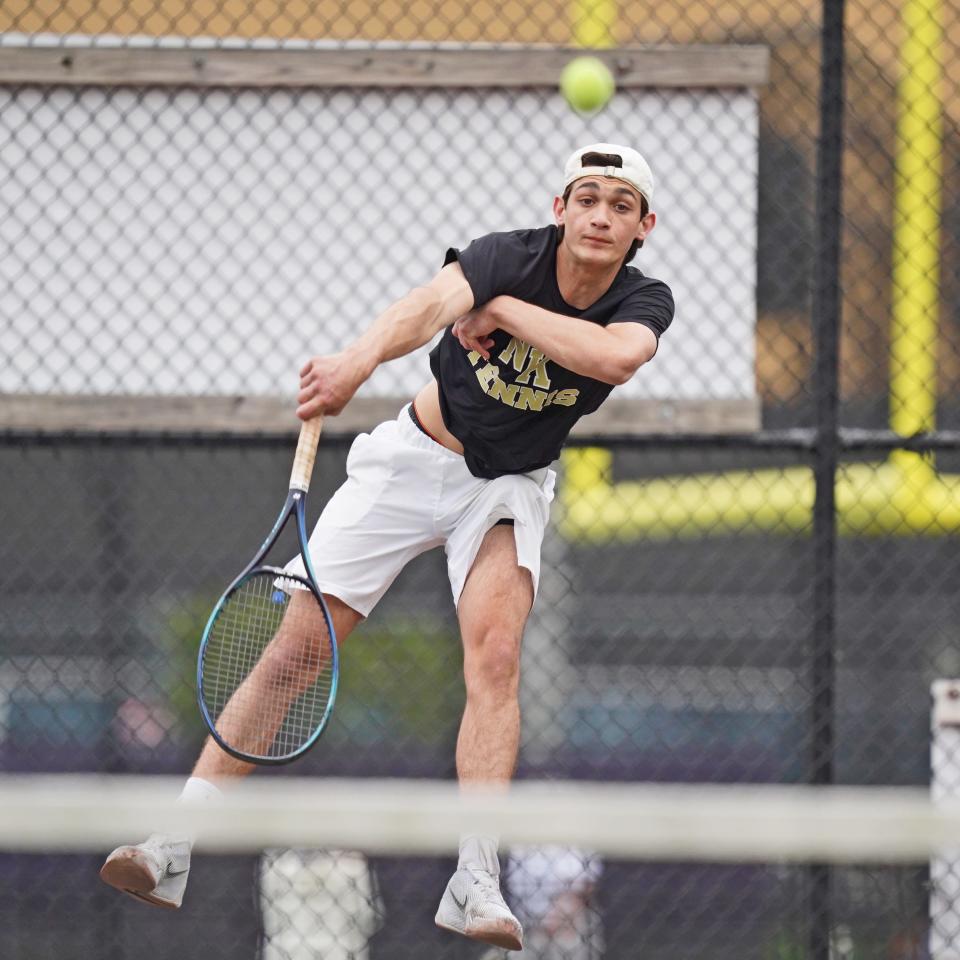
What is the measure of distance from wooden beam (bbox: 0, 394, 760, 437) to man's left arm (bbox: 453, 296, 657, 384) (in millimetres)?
1185

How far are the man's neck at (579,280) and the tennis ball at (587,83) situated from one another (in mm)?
1078

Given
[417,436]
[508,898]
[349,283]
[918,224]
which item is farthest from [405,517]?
[918,224]

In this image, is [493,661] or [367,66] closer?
[493,661]

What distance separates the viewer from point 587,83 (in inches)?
175

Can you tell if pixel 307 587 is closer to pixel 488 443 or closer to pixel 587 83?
pixel 488 443

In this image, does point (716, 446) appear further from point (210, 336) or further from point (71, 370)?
point (71, 370)

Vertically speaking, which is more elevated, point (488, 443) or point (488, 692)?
point (488, 443)

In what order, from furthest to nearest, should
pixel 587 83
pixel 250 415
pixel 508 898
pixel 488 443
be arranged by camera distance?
pixel 508 898, pixel 250 415, pixel 587 83, pixel 488 443

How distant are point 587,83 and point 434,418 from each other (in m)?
1.32

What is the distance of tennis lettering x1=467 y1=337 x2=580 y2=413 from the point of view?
139 inches

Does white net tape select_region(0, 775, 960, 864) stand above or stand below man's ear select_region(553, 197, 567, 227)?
below

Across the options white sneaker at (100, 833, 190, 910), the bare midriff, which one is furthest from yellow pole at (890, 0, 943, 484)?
white sneaker at (100, 833, 190, 910)

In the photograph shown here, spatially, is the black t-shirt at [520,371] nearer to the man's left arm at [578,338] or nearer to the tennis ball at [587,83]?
the man's left arm at [578,338]

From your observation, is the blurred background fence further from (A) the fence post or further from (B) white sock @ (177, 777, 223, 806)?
(B) white sock @ (177, 777, 223, 806)
